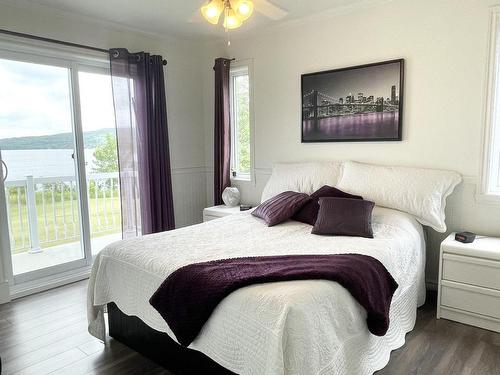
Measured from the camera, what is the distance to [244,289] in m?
1.59

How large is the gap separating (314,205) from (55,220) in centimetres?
277

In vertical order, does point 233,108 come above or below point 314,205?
above

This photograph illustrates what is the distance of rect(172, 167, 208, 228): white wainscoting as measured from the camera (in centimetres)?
438

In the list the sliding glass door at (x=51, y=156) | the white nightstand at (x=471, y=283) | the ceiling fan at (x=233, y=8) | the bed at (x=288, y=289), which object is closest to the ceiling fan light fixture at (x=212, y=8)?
the ceiling fan at (x=233, y=8)

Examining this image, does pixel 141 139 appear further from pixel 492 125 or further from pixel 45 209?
pixel 492 125

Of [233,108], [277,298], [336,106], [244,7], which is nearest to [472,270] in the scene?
[277,298]

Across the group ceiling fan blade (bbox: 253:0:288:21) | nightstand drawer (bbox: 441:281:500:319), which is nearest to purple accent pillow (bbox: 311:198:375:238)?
nightstand drawer (bbox: 441:281:500:319)

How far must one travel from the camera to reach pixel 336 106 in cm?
343

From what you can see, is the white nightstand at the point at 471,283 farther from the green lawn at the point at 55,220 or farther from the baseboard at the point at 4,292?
the baseboard at the point at 4,292

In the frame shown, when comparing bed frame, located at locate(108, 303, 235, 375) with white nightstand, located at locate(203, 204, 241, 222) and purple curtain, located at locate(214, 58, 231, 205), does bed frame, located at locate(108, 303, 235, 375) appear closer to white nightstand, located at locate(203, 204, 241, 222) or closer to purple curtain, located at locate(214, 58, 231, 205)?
white nightstand, located at locate(203, 204, 241, 222)

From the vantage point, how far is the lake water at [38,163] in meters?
3.20

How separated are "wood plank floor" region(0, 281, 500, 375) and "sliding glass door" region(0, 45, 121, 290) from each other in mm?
834

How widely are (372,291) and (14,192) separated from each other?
3.36 meters

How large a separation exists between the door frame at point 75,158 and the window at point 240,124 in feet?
4.74
